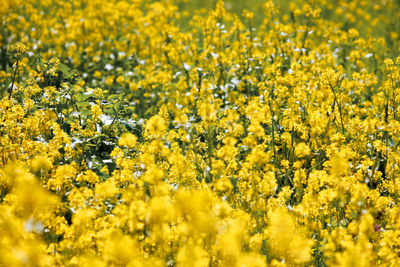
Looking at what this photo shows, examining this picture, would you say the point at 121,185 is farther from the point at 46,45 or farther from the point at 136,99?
the point at 46,45

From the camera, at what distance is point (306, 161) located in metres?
3.26

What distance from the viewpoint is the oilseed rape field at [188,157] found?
1.96m

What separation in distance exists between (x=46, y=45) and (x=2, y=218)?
3.94 meters

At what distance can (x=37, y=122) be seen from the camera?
2.92 meters

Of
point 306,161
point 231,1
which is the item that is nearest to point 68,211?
point 306,161

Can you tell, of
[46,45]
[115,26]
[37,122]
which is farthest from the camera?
[115,26]

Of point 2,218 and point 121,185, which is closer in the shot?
point 2,218

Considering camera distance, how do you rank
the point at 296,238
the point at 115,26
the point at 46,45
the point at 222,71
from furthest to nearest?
the point at 115,26
the point at 46,45
the point at 222,71
the point at 296,238

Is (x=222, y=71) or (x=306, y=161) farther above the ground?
(x=222, y=71)

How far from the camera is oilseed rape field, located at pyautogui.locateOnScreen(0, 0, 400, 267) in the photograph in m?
Answer: 1.96

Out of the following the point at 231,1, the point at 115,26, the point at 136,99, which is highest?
the point at 231,1

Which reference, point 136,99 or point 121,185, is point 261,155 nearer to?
point 121,185

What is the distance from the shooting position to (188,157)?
289 cm

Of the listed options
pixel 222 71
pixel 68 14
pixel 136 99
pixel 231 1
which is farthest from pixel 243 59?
pixel 231 1
